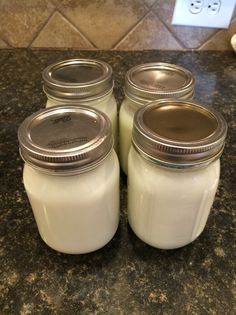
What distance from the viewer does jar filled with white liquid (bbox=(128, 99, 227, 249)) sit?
39 cm

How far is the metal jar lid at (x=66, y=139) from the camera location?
1.24 ft

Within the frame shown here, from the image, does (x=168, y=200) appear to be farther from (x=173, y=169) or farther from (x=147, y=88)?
(x=147, y=88)

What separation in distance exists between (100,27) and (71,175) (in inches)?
28.1

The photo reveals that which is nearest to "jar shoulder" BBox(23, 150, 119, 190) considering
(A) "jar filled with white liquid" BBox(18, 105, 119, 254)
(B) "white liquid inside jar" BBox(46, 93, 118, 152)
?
(A) "jar filled with white liquid" BBox(18, 105, 119, 254)

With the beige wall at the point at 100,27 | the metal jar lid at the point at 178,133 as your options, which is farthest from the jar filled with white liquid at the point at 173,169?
the beige wall at the point at 100,27

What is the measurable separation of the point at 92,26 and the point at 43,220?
0.72 metres

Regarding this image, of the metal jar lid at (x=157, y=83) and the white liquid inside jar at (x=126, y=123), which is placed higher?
the metal jar lid at (x=157, y=83)

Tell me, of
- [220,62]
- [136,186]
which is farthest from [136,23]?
[136,186]

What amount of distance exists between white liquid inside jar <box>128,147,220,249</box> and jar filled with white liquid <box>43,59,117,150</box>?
0.12 metres

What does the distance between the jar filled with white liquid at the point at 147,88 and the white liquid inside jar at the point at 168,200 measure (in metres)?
0.10

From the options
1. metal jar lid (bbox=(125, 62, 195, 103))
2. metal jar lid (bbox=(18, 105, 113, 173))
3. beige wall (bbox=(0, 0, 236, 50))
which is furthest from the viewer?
beige wall (bbox=(0, 0, 236, 50))

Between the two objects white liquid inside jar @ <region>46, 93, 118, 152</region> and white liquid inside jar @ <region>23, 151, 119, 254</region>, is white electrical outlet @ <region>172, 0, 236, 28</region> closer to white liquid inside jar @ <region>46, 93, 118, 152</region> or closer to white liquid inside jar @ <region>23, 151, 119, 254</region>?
white liquid inside jar @ <region>46, 93, 118, 152</region>

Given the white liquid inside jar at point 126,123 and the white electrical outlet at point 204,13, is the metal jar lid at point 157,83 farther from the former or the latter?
the white electrical outlet at point 204,13

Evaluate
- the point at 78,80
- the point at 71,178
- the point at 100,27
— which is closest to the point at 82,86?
the point at 78,80
